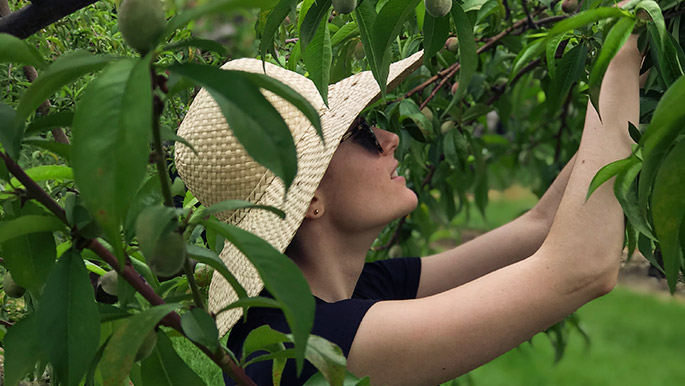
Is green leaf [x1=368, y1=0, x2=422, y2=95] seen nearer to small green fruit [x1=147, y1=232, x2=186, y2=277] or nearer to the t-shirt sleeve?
small green fruit [x1=147, y1=232, x2=186, y2=277]

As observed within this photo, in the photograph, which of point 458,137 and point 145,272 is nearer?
point 145,272

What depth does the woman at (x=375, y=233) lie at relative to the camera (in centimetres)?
103

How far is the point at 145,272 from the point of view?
2.96 feet

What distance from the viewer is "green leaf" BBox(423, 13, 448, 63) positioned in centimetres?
86

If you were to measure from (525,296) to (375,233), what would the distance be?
36 centimetres

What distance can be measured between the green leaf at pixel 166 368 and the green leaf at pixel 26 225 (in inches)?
5.7

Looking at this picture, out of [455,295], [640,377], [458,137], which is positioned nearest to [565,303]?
[455,295]

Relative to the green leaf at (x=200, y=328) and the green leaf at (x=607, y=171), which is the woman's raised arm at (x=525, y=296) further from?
the green leaf at (x=200, y=328)

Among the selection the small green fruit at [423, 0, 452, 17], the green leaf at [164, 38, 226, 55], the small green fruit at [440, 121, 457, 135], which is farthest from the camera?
the small green fruit at [440, 121, 457, 135]

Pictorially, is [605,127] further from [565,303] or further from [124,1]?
[124,1]

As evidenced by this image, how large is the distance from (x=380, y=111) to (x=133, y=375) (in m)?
0.73

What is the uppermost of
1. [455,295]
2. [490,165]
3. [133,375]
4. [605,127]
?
[605,127]

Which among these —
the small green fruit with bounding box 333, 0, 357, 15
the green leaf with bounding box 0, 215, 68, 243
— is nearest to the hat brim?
the small green fruit with bounding box 333, 0, 357, 15

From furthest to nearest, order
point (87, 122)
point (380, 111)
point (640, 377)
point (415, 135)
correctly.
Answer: point (640, 377) → point (415, 135) → point (380, 111) → point (87, 122)
